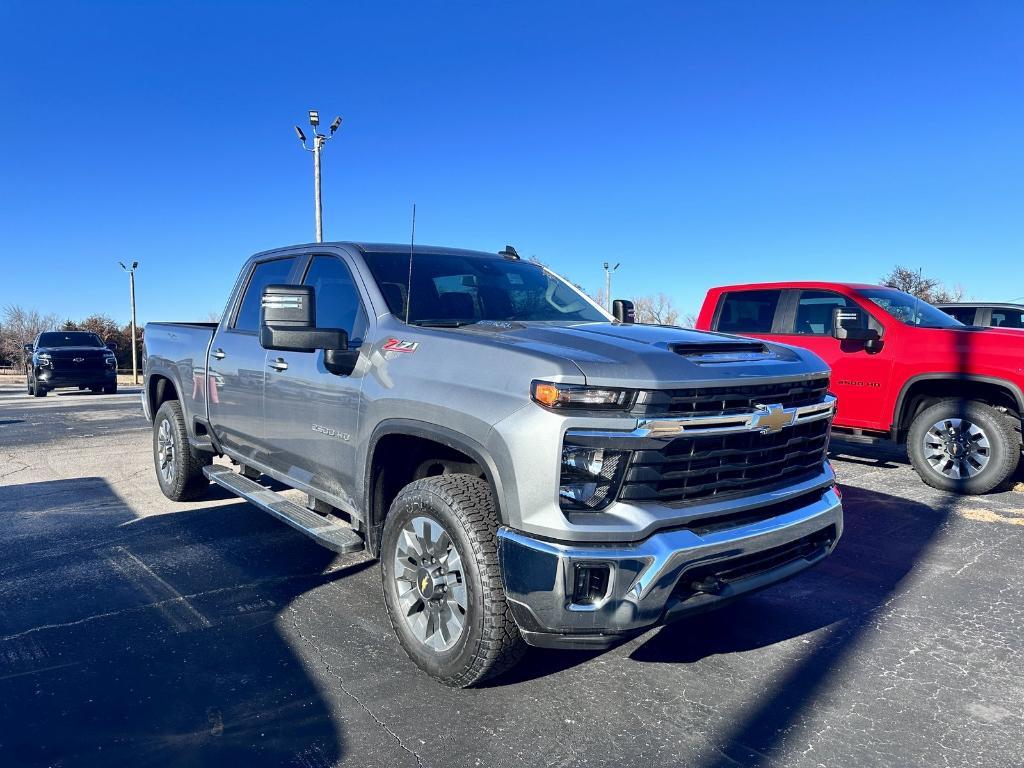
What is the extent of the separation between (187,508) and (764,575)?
4.78 meters

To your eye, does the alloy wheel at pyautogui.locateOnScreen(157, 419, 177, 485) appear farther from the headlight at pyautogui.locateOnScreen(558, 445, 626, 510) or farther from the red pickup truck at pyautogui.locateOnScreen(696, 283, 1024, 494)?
the red pickup truck at pyautogui.locateOnScreen(696, 283, 1024, 494)

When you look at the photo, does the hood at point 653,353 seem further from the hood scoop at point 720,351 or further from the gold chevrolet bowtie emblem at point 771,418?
the gold chevrolet bowtie emblem at point 771,418

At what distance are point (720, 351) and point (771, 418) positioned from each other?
1.18 ft

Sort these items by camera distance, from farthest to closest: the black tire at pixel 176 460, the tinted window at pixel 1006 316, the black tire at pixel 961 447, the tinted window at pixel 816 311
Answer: the tinted window at pixel 1006 316 → the tinted window at pixel 816 311 → the black tire at pixel 961 447 → the black tire at pixel 176 460

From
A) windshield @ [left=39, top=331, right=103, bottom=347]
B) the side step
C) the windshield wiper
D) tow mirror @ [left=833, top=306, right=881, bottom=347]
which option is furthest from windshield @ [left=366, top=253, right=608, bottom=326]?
windshield @ [left=39, top=331, right=103, bottom=347]

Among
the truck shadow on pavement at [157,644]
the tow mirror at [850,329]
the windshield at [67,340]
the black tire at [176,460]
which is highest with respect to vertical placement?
the tow mirror at [850,329]

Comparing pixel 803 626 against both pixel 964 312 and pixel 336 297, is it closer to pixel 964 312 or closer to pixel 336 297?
pixel 336 297

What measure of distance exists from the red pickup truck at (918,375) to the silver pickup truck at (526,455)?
360 cm

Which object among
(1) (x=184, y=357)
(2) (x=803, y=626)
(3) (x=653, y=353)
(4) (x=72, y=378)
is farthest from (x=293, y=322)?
(4) (x=72, y=378)

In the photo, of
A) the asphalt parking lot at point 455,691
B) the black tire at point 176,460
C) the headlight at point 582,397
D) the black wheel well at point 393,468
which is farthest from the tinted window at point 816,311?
the black tire at point 176,460

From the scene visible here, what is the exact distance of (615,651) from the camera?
3355 millimetres

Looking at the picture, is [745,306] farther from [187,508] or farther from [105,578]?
[105,578]

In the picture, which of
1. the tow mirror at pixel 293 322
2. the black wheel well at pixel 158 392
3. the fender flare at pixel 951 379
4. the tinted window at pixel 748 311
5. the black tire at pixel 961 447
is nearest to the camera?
the tow mirror at pixel 293 322

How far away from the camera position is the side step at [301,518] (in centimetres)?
345
